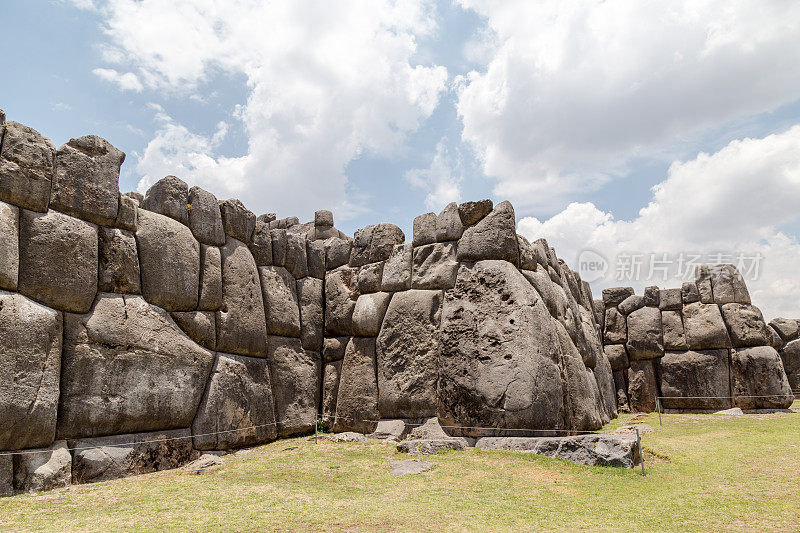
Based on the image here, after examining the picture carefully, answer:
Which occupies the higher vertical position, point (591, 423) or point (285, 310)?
point (285, 310)

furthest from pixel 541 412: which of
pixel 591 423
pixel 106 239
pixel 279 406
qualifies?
pixel 106 239

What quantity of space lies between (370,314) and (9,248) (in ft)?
24.3

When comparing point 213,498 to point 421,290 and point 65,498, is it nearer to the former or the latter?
point 65,498

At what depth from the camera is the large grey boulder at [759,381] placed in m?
16.3

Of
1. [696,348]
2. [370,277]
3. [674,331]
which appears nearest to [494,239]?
[370,277]

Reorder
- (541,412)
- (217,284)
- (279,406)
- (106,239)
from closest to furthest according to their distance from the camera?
1. (106,239)
2. (541,412)
3. (217,284)
4. (279,406)

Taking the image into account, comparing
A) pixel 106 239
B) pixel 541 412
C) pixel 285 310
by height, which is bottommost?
pixel 541 412

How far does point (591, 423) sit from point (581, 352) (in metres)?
2.57

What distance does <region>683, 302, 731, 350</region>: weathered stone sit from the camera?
17203 mm

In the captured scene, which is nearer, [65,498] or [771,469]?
[65,498]

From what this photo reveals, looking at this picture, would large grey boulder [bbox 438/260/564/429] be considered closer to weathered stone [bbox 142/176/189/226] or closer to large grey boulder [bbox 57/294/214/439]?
large grey boulder [bbox 57/294/214/439]

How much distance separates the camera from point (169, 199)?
9.80 metres

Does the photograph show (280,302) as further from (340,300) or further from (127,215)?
(127,215)

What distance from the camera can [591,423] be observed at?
11.7 m
